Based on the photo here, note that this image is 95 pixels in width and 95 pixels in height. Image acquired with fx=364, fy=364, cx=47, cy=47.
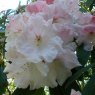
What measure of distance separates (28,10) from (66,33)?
13 centimetres

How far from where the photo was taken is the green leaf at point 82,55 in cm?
96

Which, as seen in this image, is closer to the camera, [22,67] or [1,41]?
[22,67]

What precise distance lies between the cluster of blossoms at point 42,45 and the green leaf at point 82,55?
0.05m

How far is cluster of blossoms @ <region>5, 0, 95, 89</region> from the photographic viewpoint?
87 cm

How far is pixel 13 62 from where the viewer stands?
3.00 feet

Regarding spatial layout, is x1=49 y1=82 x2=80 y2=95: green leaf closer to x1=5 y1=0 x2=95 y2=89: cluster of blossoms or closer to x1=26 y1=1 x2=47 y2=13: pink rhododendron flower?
x1=5 y1=0 x2=95 y2=89: cluster of blossoms

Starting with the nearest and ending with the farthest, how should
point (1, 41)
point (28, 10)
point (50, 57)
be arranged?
1. point (50, 57)
2. point (28, 10)
3. point (1, 41)

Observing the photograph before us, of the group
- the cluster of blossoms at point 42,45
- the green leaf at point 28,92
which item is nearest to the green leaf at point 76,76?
the cluster of blossoms at point 42,45

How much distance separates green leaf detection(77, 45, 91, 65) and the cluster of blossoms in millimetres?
48

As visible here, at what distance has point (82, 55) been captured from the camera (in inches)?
38.7

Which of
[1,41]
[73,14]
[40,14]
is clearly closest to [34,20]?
[40,14]

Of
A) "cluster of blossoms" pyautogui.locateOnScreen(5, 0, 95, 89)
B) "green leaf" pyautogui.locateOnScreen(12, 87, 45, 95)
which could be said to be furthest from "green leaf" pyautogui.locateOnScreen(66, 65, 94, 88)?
"green leaf" pyautogui.locateOnScreen(12, 87, 45, 95)

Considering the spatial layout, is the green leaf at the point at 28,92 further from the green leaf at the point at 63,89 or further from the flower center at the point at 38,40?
the flower center at the point at 38,40

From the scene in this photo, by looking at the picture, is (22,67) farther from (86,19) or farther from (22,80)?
(86,19)
